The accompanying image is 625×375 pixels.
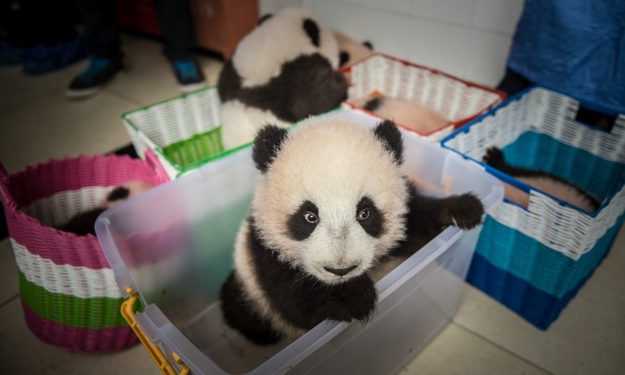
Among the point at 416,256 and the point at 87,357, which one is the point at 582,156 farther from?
the point at 87,357

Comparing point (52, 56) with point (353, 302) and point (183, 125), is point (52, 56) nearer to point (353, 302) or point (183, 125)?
point (183, 125)

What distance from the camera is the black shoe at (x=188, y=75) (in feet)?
6.06

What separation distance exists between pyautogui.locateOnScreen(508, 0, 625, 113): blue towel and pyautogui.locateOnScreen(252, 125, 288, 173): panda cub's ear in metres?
0.74

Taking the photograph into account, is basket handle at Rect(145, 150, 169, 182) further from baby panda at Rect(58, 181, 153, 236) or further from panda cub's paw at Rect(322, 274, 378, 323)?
panda cub's paw at Rect(322, 274, 378, 323)

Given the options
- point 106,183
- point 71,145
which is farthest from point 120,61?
point 106,183

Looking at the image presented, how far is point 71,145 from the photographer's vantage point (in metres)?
1.58

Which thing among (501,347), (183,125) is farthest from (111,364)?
(501,347)

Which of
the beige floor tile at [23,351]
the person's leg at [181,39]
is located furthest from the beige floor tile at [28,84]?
the beige floor tile at [23,351]

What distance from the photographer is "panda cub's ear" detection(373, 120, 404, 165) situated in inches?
26.6

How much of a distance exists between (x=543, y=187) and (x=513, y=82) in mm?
354

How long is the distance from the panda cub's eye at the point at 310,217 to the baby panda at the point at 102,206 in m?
0.56

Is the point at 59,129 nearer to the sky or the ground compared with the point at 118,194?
nearer to the ground

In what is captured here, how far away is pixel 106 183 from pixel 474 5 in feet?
3.60

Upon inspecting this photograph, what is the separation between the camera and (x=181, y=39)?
6.07ft
